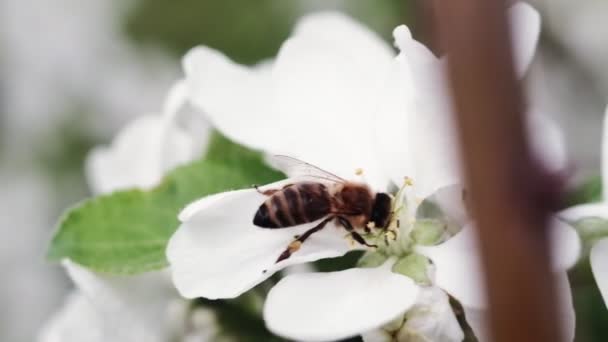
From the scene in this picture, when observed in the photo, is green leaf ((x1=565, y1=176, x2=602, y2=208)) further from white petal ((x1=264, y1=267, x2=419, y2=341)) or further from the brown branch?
the brown branch

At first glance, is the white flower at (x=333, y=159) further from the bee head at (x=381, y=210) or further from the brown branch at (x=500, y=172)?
the brown branch at (x=500, y=172)

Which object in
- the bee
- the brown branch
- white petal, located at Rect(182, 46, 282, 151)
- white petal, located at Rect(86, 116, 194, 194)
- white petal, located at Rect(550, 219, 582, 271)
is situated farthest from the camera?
white petal, located at Rect(86, 116, 194, 194)

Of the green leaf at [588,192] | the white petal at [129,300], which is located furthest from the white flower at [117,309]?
the green leaf at [588,192]

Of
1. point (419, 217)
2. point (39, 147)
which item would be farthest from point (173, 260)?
point (39, 147)

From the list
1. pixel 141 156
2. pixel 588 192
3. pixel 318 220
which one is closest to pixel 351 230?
pixel 318 220

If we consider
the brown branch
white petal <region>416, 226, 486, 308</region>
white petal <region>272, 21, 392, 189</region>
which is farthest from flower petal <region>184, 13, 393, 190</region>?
the brown branch

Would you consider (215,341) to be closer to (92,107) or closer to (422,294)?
(422,294)
